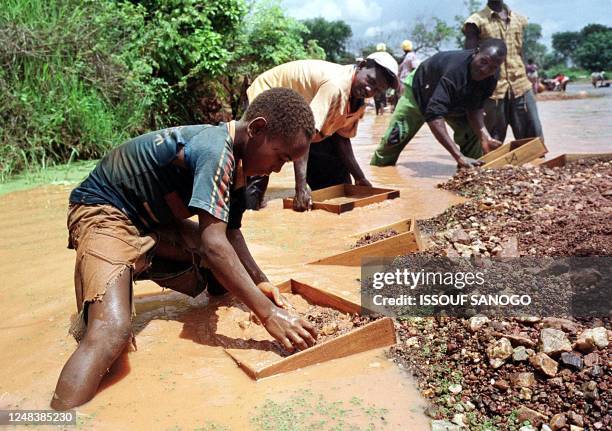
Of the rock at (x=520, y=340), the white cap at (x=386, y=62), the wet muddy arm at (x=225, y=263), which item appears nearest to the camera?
the rock at (x=520, y=340)

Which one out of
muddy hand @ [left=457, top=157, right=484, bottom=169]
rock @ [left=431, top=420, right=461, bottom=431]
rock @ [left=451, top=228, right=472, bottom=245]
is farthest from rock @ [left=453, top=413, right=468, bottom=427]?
muddy hand @ [left=457, top=157, right=484, bottom=169]

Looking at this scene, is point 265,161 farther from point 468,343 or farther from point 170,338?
point 468,343

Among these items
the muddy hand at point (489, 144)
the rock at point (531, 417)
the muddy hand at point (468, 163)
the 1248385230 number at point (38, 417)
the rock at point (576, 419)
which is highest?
the muddy hand at point (489, 144)

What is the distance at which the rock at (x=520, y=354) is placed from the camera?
208 cm

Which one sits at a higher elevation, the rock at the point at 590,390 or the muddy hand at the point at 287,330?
the muddy hand at the point at 287,330

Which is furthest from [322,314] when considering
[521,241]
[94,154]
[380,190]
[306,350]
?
[94,154]

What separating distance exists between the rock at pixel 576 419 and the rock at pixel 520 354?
0.92 feet

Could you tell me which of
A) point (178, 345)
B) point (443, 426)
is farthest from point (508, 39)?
point (443, 426)

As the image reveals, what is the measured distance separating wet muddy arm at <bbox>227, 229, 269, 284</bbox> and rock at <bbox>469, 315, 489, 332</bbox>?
1038mm

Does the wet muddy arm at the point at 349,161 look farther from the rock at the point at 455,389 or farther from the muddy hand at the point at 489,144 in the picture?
the rock at the point at 455,389

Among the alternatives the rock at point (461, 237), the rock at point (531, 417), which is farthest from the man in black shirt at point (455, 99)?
the rock at point (531, 417)

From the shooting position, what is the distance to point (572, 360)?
199 cm

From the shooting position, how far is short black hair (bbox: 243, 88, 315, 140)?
93.4 inches

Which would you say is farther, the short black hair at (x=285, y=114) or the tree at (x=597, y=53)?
the tree at (x=597, y=53)
